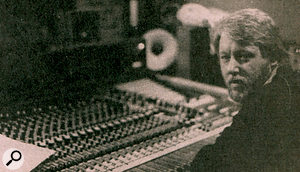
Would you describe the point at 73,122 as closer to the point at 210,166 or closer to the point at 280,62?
the point at 210,166

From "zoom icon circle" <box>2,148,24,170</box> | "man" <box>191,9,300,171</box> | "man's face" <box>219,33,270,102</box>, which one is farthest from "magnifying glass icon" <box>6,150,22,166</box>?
"man's face" <box>219,33,270,102</box>

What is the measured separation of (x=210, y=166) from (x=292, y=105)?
15.8 inches

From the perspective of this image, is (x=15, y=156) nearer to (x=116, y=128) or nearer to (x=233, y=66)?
(x=116, y=128)

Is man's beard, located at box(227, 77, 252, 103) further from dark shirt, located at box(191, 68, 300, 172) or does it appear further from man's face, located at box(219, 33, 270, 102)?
dark shirt, located at box(191, 68, 300, 172)

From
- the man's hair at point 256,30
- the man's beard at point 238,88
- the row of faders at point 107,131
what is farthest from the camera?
the man's beard at point 238,88

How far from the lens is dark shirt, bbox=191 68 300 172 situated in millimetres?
1451

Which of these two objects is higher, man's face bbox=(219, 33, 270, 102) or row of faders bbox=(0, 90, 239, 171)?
man's face bbox=(219, 33, 270, 102)

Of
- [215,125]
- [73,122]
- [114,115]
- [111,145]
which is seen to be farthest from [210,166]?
[73,122]

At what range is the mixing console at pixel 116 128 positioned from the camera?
4.65 feet

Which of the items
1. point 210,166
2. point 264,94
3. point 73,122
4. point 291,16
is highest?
point 291,16

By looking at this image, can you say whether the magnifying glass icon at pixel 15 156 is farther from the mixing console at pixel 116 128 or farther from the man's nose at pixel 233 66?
the man's nose at pixel 233 66

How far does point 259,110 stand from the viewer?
148 centimetres

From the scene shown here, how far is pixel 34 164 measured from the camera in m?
1.43

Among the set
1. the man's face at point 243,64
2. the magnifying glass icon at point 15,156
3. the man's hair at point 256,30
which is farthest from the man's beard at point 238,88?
the magnifying glass icon at point 15,156
